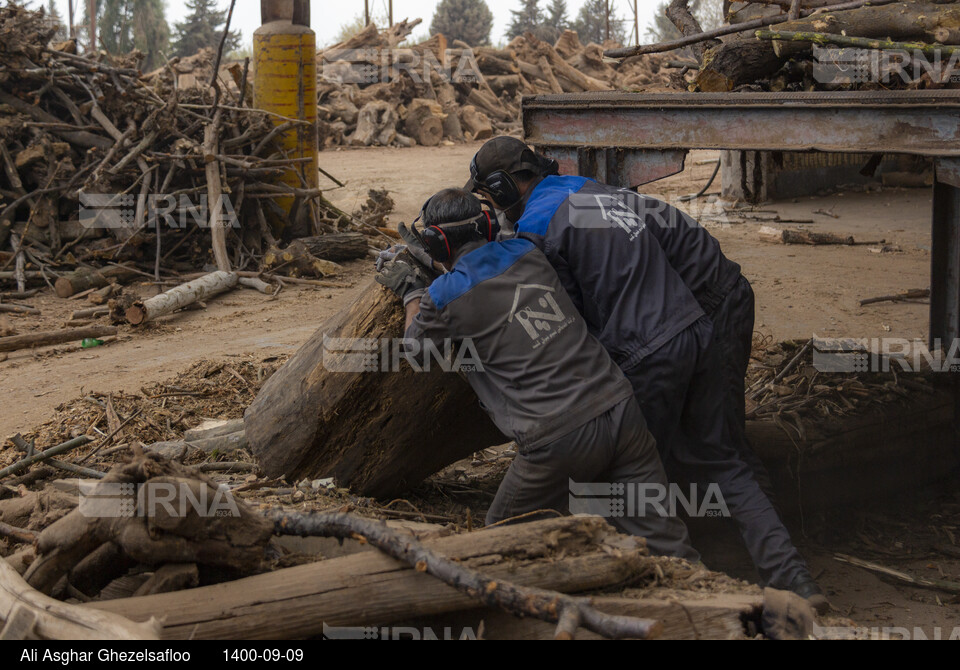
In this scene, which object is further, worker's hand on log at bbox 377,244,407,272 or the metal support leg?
the metal support leg

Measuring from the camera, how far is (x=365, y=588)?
8.79 ft

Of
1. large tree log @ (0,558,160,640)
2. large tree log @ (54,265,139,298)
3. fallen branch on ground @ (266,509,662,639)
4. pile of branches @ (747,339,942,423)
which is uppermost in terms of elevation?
large tree log @ (54,265,139,298)

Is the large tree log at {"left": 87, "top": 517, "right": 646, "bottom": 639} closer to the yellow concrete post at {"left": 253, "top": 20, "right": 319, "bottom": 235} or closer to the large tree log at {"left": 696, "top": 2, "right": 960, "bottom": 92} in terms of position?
the large tree log at {"left": 696, "top": 2, "right": 960, "bottom": 92}

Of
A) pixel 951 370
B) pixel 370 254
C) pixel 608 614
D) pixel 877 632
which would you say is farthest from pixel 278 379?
Result: pixel 370 254

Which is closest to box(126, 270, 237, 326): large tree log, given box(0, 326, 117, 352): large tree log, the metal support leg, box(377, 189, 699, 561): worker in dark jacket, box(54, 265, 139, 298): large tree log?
box(0, 326, 117, 352): large tree log

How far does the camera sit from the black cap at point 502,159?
13.9 feet

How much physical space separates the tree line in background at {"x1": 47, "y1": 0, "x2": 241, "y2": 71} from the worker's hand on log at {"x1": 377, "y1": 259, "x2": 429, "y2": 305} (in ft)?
113

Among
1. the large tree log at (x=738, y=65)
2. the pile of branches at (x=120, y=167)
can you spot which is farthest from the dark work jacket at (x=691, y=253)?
the pile of branches at (x=120, y=167)

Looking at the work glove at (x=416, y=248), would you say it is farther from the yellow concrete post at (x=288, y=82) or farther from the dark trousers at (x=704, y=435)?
the yellow concrete post at (x=288, y=82)

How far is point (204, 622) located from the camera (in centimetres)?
259

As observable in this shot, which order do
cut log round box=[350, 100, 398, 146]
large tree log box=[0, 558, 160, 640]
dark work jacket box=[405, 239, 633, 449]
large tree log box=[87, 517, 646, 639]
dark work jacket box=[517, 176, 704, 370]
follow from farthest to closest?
1. cut log round box=[350, 100, 398, 146]
2. dark work jacket box=[517, 176, 704, 370]
3. dark work jacket box=[405, 239, 633, 449]
4. large tree log box=[87, 517, 646, 639]
5. large tree log box=[0, 558, 160, 640]

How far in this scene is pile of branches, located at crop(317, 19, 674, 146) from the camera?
21.0 m

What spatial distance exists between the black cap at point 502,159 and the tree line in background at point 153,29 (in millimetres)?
33959

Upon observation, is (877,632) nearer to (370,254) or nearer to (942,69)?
(942,69)
